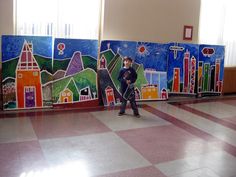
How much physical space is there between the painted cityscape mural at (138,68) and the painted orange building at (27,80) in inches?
49.7

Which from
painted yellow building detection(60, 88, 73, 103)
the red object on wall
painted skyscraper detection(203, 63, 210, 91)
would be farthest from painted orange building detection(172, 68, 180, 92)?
painted yellow building detection(60, 88, 73, 103)

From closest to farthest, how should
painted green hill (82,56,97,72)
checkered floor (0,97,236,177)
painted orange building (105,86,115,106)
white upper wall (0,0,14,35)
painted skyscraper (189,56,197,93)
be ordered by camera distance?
checkered floor (0,97,236,177)
white upper wall (0,0,14,35)
painted green hill (82,56,97,72)
painted orange building (105,86,115,106)
painted skyscraper (189,56,197,93)

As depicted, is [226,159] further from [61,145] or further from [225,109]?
[225,109]

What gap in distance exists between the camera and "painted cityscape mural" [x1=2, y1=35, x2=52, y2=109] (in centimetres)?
508

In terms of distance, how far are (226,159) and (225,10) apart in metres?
4.93

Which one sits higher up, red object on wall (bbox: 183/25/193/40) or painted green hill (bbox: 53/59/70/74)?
red object on wall (bbox: 183/25/193/40)

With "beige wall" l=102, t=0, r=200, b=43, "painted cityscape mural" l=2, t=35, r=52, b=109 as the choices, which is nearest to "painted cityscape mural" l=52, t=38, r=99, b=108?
"painted cityscape mural" l=2, t=35, r=52, b=109

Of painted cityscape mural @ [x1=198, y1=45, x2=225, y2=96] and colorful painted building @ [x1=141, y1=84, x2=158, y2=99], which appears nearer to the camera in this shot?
colorful painted building @ [x1=141, y1=84, x2=158, y2=99]

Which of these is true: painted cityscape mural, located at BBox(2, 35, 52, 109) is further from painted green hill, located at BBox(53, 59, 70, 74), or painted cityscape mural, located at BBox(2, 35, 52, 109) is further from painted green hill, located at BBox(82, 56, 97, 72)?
painted green hill, located at BBox(82, 56, 97, 72)

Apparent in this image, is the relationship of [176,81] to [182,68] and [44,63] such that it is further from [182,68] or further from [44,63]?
[44,63]

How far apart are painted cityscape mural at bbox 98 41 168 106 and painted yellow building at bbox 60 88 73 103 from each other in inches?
26.0

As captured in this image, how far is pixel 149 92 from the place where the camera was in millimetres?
6289

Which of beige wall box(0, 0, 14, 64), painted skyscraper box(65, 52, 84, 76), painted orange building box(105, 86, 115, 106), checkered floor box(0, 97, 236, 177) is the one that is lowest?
checkered floor box(0, 97, 236, 177)

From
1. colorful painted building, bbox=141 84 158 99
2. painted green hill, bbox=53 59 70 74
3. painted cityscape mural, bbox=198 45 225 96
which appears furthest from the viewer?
painted cityscape mural, bbox=198 45 225 96
